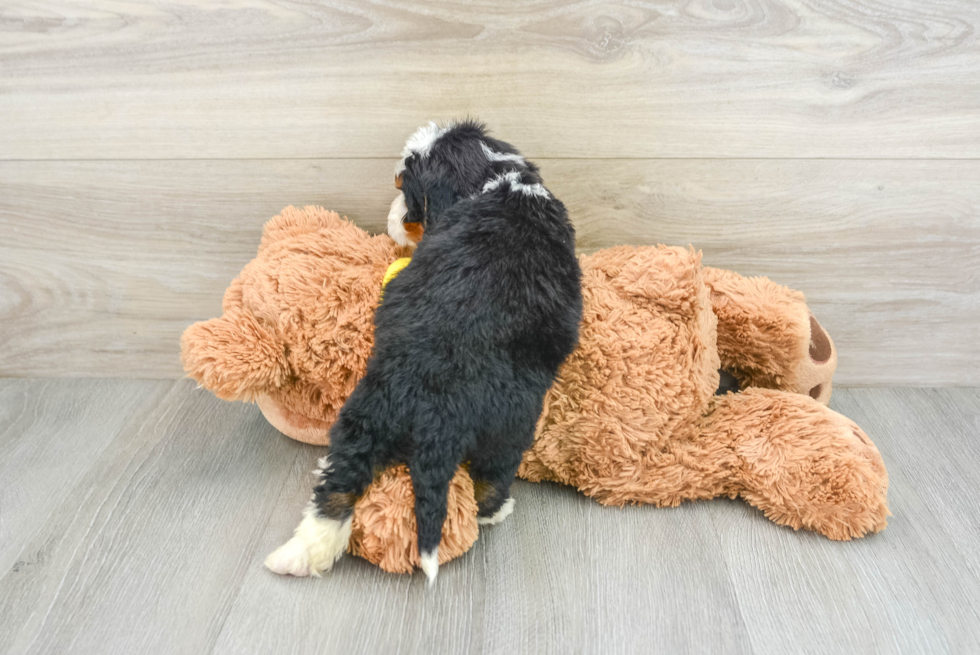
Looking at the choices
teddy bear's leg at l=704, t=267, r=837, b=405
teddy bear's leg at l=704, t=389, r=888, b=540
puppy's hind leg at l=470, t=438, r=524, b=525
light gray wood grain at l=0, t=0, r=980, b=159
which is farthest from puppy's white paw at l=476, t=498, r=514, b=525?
light gray wood grain at l=0, t=0, r=980, b=159

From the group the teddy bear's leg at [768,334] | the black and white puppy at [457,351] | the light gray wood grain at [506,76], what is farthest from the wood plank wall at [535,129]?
the black and white puppy at [457,351]

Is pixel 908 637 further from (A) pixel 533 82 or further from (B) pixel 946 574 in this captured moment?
(A) pixel 533 82

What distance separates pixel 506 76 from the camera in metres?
0.86

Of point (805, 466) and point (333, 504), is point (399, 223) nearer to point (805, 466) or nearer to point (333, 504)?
point (333, 504)

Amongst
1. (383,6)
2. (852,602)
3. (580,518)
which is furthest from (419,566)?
Answer: (383,6)

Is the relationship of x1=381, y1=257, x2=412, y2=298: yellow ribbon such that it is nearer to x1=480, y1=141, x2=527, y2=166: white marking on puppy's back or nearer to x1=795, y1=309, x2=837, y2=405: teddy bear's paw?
x1=480, y1=141, x2=527, y2=166: white marking on puppy's back

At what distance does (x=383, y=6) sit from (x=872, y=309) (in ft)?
2.67

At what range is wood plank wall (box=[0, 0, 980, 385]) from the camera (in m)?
0.85

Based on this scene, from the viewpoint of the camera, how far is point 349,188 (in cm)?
93

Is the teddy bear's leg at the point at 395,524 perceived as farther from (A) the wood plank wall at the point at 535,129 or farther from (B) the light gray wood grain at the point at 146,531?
(A) the wood plank wall at the point at 535,129

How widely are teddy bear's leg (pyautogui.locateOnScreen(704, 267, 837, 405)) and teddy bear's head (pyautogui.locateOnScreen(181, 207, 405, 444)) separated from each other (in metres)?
0.43

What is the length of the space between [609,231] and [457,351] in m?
0.39

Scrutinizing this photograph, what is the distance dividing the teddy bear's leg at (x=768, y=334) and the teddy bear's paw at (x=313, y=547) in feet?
1.76

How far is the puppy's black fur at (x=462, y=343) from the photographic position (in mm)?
653
